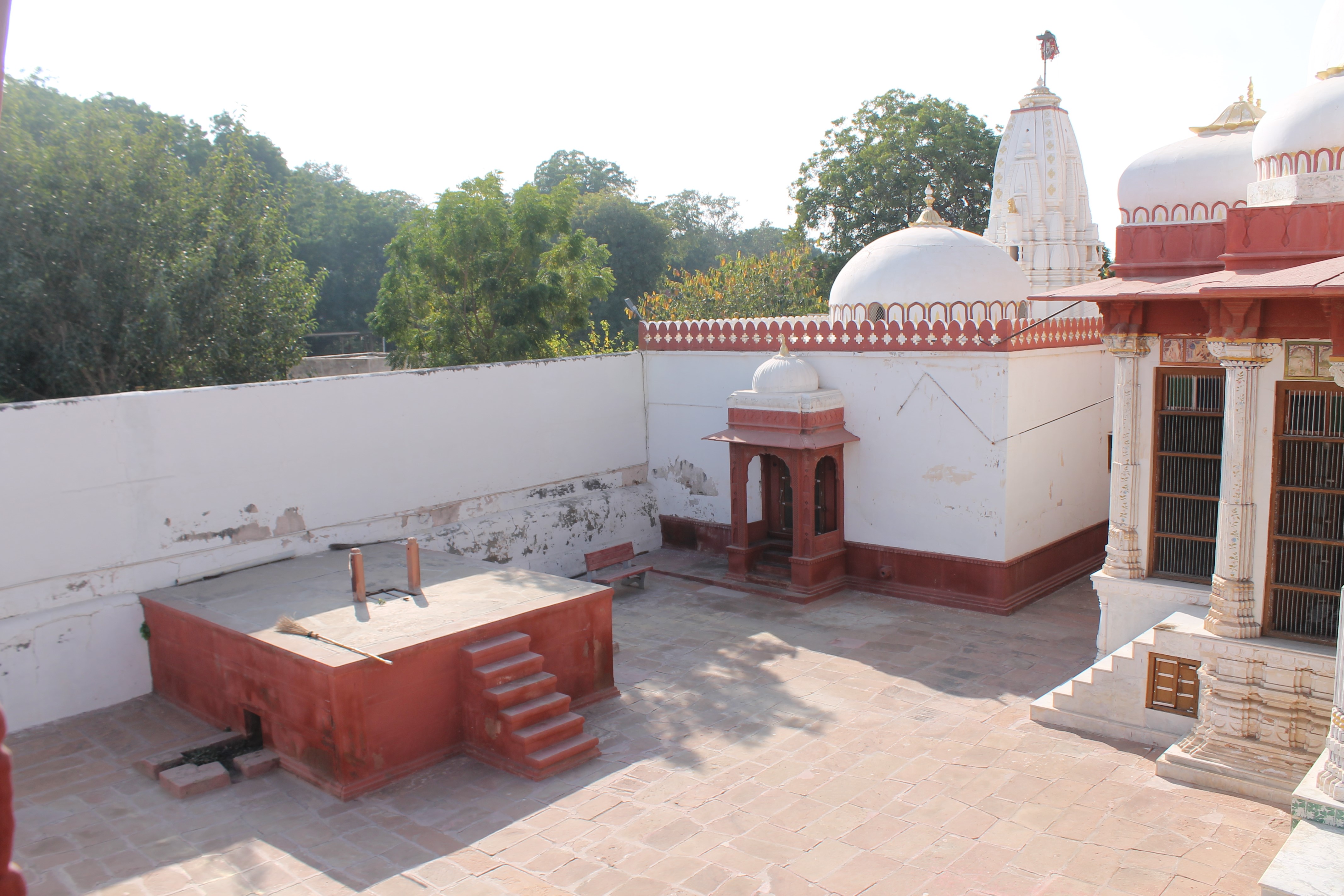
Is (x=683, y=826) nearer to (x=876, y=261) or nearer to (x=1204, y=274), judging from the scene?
(x=1204, y=274)

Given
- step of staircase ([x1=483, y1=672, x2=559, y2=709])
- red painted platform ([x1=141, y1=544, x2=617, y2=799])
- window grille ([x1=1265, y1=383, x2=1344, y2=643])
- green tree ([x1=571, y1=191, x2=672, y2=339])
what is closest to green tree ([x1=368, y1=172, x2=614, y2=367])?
red painted platform ([x1=141, y1=544, x2=617, y2=799])

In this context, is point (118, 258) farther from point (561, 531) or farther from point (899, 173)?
point (899, 173)

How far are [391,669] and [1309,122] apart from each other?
8.01m

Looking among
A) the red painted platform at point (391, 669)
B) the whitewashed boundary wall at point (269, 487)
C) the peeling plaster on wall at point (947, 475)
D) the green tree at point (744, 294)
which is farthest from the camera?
the green tree at point (744, 294)

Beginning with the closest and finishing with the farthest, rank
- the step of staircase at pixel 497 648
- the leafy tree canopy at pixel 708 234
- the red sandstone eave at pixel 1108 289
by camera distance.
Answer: the step of staircase at pixel 497 648, the red sandstone eave at pixel 1108 289, the leafy tree canopy at pixel 708 234

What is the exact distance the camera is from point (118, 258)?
11.9 metres

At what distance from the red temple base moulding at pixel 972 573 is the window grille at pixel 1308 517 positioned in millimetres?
3684

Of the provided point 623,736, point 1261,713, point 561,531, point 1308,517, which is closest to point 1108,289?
point 1308,517

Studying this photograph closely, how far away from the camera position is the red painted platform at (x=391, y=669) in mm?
6887

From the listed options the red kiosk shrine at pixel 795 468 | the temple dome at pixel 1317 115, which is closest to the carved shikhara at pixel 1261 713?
the temple dome at pixel 1317 115

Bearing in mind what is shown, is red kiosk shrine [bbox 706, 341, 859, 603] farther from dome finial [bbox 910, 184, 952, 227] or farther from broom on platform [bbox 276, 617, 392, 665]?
broom on platform [bbox 276, 617, 392, 665]

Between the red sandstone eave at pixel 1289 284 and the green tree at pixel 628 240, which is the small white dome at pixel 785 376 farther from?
the green tree at pixel 628 240

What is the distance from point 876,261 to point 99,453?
916 centimetres

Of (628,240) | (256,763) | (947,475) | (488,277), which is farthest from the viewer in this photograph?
(628,240)
